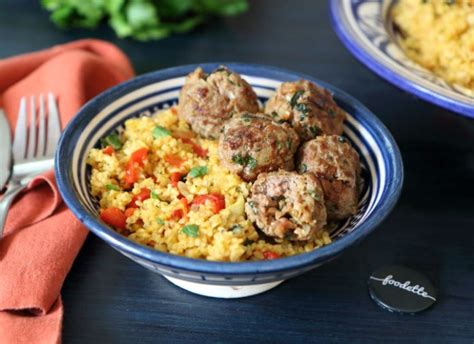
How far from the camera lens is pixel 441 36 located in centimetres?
231

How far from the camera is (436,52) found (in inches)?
90.1

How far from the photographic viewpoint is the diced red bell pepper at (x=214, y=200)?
1635 millimetres

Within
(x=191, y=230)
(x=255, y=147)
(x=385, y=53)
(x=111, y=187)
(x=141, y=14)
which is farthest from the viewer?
(x=141, y=14)

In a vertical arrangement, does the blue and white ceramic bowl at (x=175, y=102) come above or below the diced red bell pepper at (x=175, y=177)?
above

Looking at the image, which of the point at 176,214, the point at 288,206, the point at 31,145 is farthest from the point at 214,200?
the point at 31,145

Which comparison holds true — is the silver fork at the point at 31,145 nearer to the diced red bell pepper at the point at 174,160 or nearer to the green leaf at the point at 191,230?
the diced red bell pepper at the point at 174,160

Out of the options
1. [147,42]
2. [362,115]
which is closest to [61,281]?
[362,115]

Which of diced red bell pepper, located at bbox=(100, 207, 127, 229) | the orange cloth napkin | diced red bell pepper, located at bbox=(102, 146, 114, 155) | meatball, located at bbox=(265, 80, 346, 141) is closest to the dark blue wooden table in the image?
the orange cloth napkin

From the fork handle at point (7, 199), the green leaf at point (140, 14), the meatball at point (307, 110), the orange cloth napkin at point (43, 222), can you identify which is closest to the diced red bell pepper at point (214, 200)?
the meatball at point (307, 110)

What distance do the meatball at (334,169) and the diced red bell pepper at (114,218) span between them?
1.77 feet

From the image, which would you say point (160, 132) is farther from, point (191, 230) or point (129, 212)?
point (191, 230)

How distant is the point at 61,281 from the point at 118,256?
21 cm

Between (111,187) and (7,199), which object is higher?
(111,187)

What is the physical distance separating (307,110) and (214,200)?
1.38 feet
